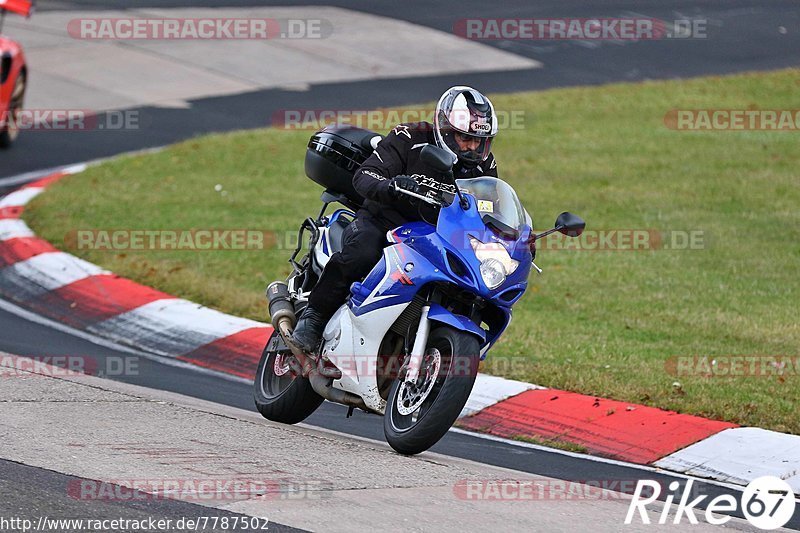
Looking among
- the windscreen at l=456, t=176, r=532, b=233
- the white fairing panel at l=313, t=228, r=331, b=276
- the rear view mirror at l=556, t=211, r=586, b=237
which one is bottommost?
the white fairing panel at l=313, t=228, r=331, b=276

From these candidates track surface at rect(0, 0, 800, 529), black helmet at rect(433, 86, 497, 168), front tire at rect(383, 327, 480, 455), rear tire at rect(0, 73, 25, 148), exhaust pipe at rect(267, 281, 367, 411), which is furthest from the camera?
rear tire at rect(0, 73, 25, 148)

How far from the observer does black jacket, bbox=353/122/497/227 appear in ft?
23.5

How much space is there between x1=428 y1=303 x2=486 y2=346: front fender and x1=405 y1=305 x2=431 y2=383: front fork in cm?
3

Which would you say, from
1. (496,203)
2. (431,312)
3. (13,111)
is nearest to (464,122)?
(496,203)

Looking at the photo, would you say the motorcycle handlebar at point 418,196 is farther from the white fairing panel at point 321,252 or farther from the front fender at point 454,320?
the white fairing panel at point 321,252

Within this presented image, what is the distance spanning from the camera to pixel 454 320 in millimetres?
6699

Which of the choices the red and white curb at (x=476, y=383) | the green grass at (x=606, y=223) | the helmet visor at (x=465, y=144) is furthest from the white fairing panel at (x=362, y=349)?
the green grass at (x=606, y=223)

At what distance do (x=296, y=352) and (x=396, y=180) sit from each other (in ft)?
3.97

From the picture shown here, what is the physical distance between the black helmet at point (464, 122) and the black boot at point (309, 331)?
1.17 meters

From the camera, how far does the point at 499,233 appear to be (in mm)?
6809

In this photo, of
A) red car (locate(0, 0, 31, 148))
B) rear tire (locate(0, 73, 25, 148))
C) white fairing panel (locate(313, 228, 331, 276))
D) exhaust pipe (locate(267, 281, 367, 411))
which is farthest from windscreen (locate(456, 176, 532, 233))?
rear tire (locate(0, 73, 25, 148))

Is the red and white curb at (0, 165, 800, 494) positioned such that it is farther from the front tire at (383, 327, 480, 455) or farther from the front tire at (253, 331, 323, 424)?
the front tire at (383, 327, 480, 455)

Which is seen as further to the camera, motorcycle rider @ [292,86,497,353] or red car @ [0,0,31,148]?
red car @ [0,0,31,148]

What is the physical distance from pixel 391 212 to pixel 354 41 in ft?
53.7
